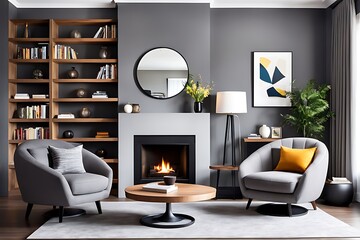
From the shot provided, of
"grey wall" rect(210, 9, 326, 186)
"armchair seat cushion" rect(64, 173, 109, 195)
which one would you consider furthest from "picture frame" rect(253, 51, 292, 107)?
"armchair seat cushion" rect(64, 173, 109, 195)

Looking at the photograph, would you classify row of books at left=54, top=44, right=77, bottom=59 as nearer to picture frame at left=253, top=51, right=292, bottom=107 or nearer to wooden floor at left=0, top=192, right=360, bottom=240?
wooden floor at left=0, top=192, right=360, bottom=240

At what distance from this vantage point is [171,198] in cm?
425

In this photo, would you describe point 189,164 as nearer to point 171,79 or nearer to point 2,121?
point 171,79

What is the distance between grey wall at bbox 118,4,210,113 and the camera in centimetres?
647

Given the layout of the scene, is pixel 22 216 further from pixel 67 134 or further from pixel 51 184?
pixel 67 134

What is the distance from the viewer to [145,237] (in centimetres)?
404

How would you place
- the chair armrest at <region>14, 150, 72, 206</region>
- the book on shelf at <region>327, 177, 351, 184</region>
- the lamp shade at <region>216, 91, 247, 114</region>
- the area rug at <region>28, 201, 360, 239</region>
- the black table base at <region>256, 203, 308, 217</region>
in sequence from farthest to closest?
the lamp shade at <region>216, 91, 247, 114</region>
the book on shelf at <region>327, 177, 351, 184</region>
the black table base at <region>256, 203, 308, 217</region>
the chair armrest at <region>14, 150, 72, 206</region>
the area rug at <region>28, 201, 360, 239</region>

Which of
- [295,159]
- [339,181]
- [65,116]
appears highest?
[65,116]

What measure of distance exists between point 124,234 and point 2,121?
10.6ft

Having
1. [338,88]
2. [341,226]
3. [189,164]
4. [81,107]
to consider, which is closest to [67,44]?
[81,107]

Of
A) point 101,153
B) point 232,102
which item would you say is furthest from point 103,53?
point 232,102

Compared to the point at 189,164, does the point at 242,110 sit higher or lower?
higher

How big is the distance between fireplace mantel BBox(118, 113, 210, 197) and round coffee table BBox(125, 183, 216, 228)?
62.0 inches

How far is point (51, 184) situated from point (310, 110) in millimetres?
3595
